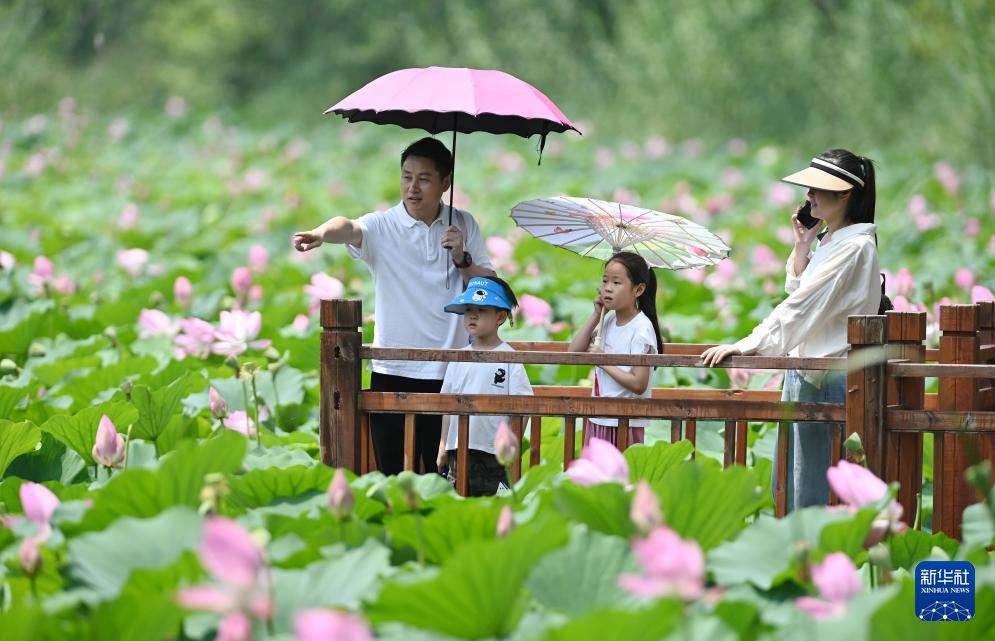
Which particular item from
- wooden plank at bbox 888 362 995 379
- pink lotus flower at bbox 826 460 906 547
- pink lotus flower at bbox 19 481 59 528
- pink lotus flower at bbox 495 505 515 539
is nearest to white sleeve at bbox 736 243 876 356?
wooden plank at bbox 888 362 995 379

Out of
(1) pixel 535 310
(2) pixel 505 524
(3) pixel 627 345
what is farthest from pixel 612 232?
Result: (2) pixel 505 524

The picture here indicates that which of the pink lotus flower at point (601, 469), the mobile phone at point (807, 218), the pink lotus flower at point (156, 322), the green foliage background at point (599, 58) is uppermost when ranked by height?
the green foliage background at point (599, 58)

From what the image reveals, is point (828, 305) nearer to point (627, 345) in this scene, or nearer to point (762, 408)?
point (762, 408)

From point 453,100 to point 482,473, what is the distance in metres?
0.88

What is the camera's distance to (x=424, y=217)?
3396 millimetres

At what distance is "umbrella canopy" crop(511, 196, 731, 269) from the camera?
3357 mm

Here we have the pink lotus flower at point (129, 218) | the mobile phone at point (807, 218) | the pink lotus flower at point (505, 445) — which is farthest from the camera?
the pink lotus flower at point (129, 218)

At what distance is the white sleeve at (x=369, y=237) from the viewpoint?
3.35m

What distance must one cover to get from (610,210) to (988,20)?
18.5 feet

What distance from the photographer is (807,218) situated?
3346 millimetres

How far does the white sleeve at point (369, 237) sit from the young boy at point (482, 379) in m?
0.27

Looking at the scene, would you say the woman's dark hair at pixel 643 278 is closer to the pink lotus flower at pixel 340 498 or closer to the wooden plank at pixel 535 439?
the wooden plank at pixel 535 439

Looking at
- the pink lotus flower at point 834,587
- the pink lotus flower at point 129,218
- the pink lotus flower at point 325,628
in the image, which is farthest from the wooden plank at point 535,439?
the pink lotus flower at point 129,218

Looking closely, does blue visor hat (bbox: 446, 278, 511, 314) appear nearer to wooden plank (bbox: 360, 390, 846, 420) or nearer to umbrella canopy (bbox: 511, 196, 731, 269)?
umbrella canopy (bbox: 511, 196, 731, 269)
